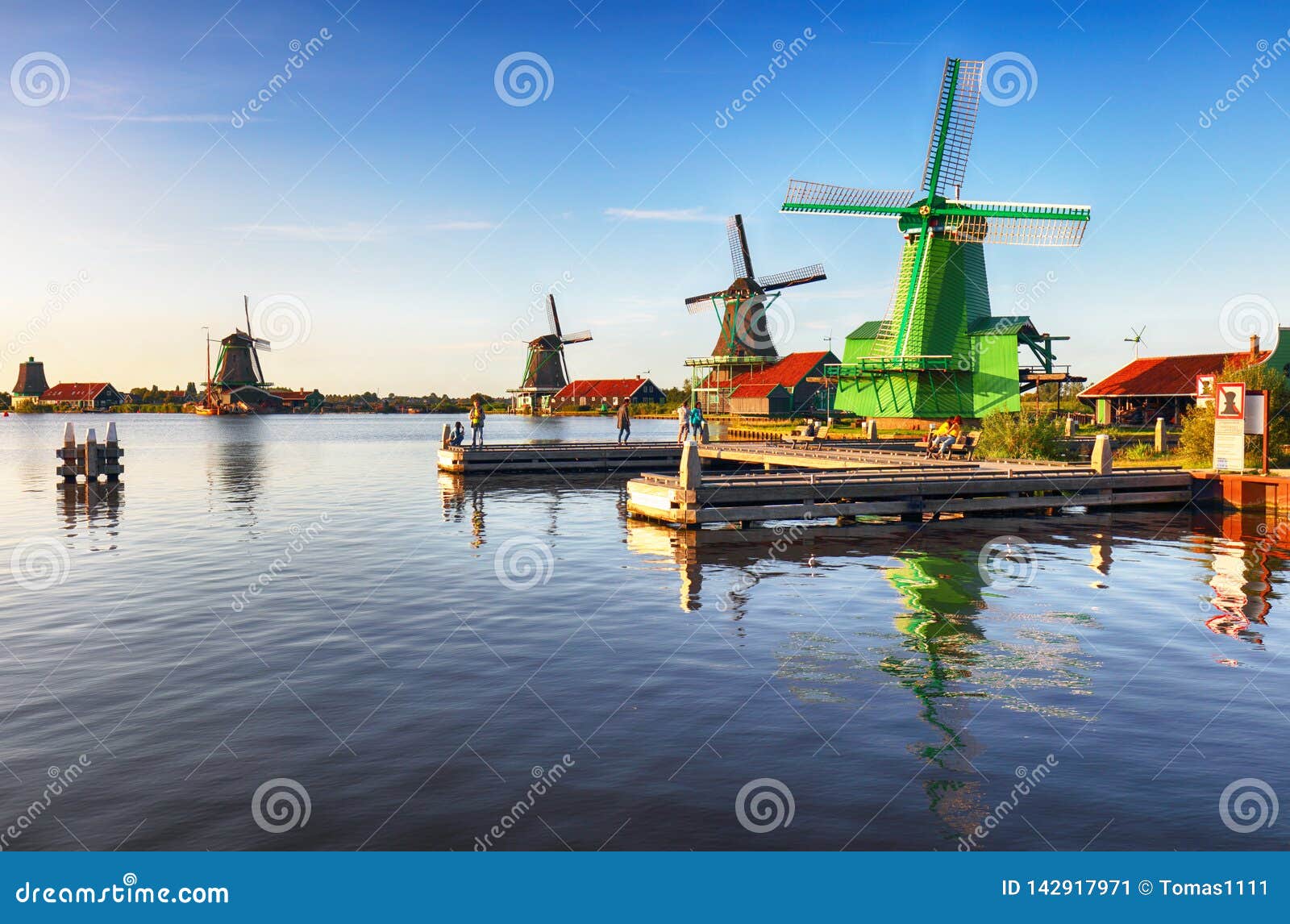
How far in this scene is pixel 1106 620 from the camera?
14.5 meters

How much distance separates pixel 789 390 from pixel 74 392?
16027cm

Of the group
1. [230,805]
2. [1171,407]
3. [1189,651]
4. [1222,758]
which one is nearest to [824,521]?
[1189,651]

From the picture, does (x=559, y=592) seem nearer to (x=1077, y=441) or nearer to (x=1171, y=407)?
(x=1077, y=441)

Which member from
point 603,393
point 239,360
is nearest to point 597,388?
point 603,393

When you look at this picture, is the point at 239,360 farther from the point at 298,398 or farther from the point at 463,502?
the point at 463,502

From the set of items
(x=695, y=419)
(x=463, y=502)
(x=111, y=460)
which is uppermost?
(x=695, y=419)

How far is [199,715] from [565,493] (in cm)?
2591

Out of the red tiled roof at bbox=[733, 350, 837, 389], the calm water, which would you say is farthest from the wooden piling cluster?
the red tiled roof at bbox=[733, 350, 837, 389]

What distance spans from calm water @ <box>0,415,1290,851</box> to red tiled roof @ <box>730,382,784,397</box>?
72.0m

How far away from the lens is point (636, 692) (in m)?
10.8

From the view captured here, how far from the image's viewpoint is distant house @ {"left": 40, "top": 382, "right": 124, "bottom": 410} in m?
183

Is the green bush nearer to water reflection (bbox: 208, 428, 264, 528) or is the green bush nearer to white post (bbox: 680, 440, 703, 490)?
white post (bbox: 680, 440, 703, 490)

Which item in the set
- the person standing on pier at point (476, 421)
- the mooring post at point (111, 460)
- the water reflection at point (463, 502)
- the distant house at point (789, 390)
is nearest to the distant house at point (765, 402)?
the distant house at point (789, 390)

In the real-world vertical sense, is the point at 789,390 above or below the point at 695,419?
above
